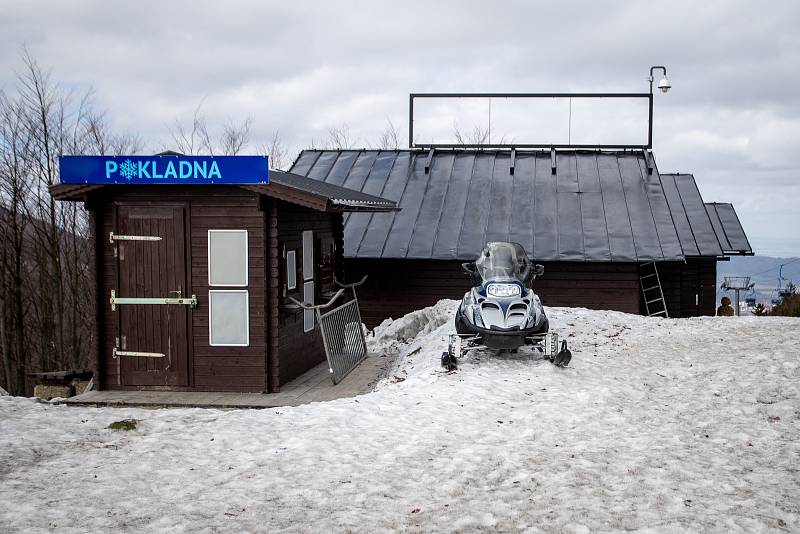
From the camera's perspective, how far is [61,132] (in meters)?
24.8

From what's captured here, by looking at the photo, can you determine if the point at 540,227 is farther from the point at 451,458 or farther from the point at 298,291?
the point at 451,458

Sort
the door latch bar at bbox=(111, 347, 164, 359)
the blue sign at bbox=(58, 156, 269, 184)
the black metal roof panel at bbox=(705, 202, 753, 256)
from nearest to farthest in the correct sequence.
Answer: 1. the blue sign at bbox=(58, 156, 269, 184)
2. the door latch bar at bbox=(111, 347, 164, 359)
3. the black metal roof panel at bbox=(705, 202, 753, 256)

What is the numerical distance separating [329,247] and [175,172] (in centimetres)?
427

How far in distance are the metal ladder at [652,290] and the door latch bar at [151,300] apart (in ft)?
38.3

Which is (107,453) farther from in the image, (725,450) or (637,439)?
(725,450)

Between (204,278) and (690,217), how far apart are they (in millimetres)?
16032

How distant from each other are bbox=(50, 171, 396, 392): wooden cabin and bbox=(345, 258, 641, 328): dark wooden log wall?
7913 mm

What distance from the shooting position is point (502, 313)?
1148 cm

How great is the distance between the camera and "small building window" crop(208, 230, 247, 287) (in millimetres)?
11359

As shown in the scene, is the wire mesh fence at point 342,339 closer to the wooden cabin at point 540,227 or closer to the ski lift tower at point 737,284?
the wooden cabin at point 540,227

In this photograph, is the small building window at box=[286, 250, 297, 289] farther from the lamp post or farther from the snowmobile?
the lamp post

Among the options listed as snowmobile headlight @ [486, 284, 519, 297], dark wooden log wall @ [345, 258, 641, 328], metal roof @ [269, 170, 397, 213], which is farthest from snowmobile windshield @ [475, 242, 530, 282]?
dark wooden log wall @ [345, 258, 641, 328]

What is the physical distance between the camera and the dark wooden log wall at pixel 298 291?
11.8m

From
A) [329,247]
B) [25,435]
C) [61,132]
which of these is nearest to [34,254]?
[61,132]
